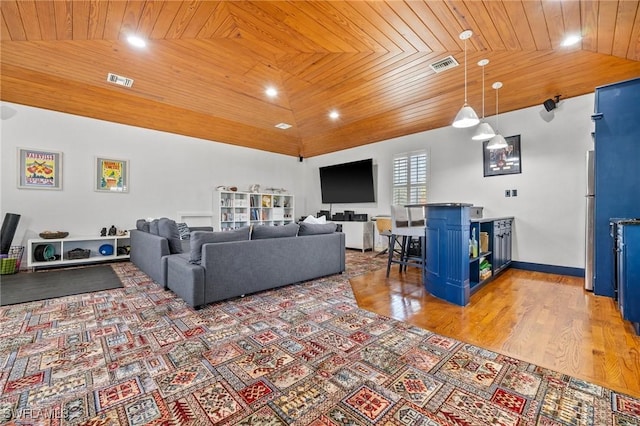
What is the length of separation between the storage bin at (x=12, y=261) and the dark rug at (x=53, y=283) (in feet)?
0.44

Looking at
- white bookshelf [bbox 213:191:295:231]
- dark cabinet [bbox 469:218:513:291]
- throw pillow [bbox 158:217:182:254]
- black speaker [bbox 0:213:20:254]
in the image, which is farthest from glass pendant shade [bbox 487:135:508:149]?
black speaker [bbox 0:213:20:254]

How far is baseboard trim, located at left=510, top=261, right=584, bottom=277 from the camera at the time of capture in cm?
418

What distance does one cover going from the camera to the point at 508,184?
15.9 feet

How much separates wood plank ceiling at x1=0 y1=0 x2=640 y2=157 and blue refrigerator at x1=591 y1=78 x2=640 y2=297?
22.3 inches

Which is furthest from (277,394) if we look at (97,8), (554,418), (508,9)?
(97,8)

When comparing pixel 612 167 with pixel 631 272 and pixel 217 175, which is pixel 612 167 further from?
pixel 217 175

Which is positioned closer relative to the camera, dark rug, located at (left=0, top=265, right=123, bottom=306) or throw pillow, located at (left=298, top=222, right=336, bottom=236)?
dark rug, located at (left=0, top=265, right=123, bottom=306)

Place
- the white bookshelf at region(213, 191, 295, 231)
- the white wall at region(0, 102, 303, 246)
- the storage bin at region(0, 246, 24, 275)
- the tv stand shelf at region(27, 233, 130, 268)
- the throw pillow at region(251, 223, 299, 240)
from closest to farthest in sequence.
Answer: the throw pillow at region(251, 223, 299, 240), the storage bin at region(0, 246, 24, 275), the tv stand shelf at region(27, 233, 130, 268), the white wall at region(0, 102, 303, 246), the white bookshelf at region(213, 191, 295, 231)

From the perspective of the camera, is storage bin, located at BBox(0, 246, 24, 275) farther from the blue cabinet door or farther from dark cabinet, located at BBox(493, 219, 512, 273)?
the blue cabinet door

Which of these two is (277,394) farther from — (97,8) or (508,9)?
(97,8)

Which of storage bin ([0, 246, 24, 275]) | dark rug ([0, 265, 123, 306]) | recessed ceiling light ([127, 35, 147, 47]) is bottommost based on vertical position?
dark rug ([0, 265, 123, 306])

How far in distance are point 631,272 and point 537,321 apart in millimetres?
800

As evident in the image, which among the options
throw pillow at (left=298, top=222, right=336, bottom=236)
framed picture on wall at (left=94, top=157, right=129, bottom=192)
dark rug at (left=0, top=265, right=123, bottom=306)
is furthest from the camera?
framed picture on wall at (left=94, top=157, right=129, bottom=192)

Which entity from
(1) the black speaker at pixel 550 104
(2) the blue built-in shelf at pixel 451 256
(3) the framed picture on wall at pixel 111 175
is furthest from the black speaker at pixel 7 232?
(1) the black speaker at pixel 550 104
